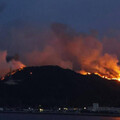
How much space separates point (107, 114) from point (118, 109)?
15.1 m

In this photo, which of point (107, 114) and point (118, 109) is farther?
point (118, 109)

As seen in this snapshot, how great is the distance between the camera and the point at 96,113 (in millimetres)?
191625

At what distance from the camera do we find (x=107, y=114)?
186 m

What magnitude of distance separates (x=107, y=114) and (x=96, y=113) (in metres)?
7.18

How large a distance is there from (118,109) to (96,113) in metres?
14.7

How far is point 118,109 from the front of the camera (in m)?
200
